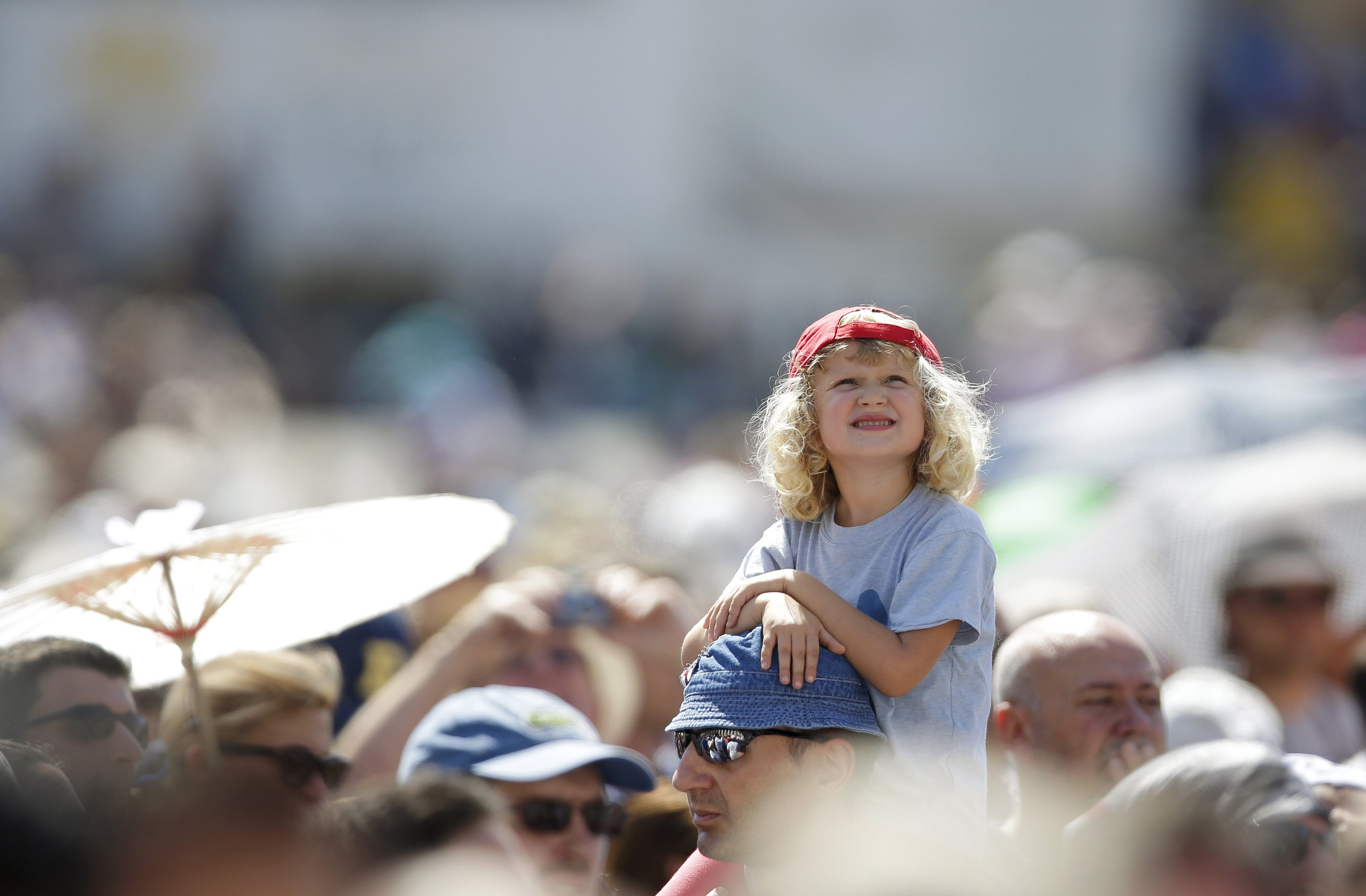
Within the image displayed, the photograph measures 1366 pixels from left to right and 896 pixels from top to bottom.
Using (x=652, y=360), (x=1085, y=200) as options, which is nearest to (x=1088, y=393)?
(x=652, y=360)

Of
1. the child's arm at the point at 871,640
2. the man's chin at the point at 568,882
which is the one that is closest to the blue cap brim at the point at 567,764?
the man's chin at the point at 568,882

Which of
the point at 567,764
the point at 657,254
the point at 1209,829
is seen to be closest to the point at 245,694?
the point at 567,764

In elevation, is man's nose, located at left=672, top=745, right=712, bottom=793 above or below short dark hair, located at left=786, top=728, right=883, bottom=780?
below

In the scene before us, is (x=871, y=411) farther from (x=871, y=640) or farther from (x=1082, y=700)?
(x=1082, y=700)

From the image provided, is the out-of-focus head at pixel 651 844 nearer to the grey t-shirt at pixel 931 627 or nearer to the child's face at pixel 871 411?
the grey t-shirt at pixel 931 627

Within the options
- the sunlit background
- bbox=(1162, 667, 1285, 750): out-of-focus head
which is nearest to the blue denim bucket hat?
bbox=(1162, 667, 1285, 750): out-of-focus head

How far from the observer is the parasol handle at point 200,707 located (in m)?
2.64

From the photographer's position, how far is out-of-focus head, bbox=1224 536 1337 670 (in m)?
4.46

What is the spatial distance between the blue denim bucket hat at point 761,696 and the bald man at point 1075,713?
91 cm

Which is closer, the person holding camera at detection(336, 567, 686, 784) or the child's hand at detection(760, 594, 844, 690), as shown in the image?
the child's hand at detection(760, 594, 844, 690)

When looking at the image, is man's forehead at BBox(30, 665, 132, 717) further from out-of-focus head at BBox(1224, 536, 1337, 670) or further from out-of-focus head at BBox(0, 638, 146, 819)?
out-of-focus head at BBox(1224, 536, 1337, 670)

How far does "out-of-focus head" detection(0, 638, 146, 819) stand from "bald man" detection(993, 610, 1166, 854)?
173 centimetres

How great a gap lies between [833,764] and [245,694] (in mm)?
1464

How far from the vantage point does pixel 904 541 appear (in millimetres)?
2363
